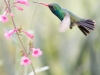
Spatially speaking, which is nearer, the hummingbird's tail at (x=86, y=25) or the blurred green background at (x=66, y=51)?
the hummingbird's tail at (x=86, y=25)

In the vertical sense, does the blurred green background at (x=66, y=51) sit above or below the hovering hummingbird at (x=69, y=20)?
below

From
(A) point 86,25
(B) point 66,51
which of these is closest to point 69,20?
(A) point 86,25

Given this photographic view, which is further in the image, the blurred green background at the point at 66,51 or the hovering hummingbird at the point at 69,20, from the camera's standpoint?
the blurred green background at the point at 66,51

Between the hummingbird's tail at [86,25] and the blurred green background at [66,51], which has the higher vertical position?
the hummingbird's tail at [86,25]

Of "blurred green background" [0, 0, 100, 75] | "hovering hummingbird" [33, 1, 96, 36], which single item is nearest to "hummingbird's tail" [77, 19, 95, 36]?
"hovering hummingbird" [33, 1, 96, 36]

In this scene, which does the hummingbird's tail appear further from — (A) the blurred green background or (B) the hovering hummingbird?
(A) the blurred green background

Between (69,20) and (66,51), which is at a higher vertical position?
(69,20)

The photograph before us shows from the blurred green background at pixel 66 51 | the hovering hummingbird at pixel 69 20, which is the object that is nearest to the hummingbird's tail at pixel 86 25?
the hovering hummingbird at pixel 69 20

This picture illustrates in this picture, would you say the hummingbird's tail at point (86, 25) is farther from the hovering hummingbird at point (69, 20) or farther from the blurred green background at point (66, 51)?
the blurred green background at point (66, 51)

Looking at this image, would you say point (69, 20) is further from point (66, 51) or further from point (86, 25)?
point (66, 51)

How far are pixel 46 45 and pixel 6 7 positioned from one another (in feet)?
5.74

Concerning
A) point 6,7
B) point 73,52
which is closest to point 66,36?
point 73,52

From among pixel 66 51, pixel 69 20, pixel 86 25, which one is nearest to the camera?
pixel 69 20

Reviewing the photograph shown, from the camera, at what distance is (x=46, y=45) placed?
318cm
